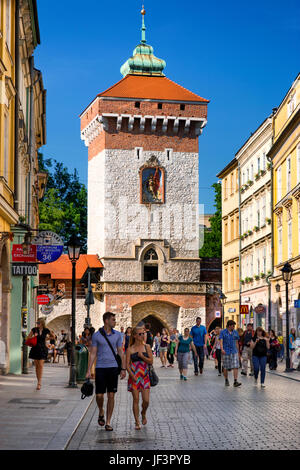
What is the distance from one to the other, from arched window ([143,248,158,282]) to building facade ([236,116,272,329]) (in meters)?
8.51

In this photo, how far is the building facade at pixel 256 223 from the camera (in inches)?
2013

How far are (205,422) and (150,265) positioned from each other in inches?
2109

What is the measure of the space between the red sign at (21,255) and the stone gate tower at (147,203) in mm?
39516

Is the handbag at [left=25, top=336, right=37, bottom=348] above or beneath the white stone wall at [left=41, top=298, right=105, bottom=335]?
beneath

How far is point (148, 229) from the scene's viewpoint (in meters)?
66.9

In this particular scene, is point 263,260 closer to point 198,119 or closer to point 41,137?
point 41,137

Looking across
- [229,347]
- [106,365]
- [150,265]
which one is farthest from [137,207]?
[106,365]

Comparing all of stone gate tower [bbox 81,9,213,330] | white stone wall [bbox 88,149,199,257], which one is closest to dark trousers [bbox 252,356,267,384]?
stone gate tower [bbox 81,9,213,330]

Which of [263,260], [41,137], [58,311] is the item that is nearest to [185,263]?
[58,311]

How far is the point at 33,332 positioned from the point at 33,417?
7956 mm

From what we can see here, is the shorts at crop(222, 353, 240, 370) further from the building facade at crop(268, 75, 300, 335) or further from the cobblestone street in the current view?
the building facade at crop(268, 75, 300, 335)

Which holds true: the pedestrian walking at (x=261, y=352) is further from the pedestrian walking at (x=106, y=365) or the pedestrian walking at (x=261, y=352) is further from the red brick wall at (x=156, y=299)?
the red brick wall at (x=156, y=299)

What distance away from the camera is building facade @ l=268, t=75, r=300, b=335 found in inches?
1642

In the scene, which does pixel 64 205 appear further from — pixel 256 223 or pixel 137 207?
pixel 256 223
